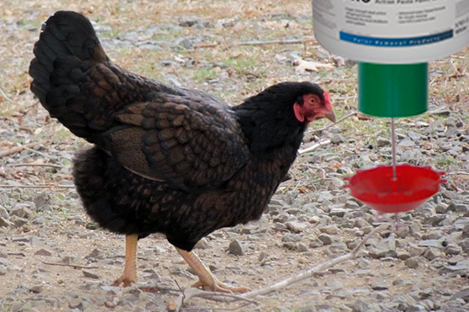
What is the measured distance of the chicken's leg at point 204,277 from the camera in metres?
4.20

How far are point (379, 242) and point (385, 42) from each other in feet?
7.69

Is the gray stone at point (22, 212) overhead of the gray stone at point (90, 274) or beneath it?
beneath

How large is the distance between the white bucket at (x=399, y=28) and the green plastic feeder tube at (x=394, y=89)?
174 mm

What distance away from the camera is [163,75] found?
291 inches

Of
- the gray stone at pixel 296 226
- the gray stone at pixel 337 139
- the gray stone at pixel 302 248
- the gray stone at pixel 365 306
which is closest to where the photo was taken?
the gray stone at pixel 365 306

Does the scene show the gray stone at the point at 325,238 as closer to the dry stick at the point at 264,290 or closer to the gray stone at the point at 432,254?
the dry stick at the point at 264,290

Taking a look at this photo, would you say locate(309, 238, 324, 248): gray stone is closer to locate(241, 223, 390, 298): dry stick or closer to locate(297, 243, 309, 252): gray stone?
locate(297, 243, 309, 252): gray stone

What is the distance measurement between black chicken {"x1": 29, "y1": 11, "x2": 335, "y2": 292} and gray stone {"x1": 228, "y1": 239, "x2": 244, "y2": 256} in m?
0.48

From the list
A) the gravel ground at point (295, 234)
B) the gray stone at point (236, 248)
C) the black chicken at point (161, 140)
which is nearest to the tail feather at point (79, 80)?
the black chicken at point (161, 140)

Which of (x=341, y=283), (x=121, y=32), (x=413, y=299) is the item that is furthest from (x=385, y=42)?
(x=121, y=32)

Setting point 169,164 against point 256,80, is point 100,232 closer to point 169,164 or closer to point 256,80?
point 169,164

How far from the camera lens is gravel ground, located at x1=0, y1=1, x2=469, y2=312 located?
3.88m

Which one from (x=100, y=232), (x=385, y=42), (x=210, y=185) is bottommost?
(x=100, y=232)

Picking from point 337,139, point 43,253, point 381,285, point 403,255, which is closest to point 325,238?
point 403,255
